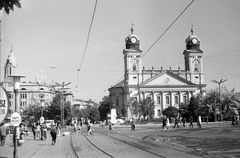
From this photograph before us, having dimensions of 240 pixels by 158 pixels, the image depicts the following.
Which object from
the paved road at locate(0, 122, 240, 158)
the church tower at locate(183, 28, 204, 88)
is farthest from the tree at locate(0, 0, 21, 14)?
the church tower at locate(183, 28, 204, 88)

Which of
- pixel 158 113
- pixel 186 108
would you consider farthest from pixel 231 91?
pixel 158 113

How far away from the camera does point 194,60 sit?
10881cm

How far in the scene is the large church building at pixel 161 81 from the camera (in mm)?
105875

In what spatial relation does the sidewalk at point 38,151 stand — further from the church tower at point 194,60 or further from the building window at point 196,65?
the building window at point 196,65

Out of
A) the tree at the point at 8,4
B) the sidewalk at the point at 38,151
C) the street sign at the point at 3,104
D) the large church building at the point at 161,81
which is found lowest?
the sidewalk at the point at 38,151

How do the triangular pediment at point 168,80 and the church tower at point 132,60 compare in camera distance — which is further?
the triangular pediment at point 168,80

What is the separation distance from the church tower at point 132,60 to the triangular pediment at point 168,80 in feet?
16.9

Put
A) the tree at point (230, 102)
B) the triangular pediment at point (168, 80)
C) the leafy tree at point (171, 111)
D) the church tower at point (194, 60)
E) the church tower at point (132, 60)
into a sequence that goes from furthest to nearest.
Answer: the church tower at point (194, 60) < the triangular pediment at point (168, 80) < the church tower at point (132, 60) < the leafy tree at point (171, 111) < the tree at point (230, 102)

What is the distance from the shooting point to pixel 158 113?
A: 107 m

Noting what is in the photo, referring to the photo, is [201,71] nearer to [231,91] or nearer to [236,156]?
[231,91]

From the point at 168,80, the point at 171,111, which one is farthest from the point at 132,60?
the point at 171,111

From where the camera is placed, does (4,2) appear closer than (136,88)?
Yes

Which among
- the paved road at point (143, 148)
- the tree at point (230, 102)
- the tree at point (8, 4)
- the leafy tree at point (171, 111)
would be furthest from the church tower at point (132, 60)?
the tree at point (8, 4)

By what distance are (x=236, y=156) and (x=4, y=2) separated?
10.9 meters
